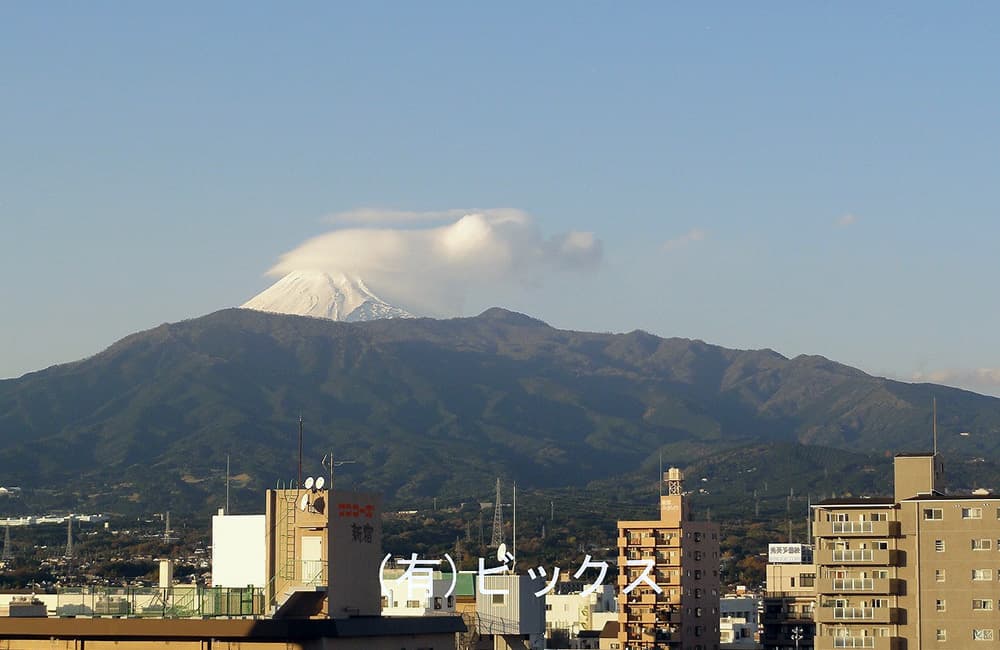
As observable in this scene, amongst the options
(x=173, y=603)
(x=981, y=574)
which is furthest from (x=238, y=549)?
(x=981, y=574)

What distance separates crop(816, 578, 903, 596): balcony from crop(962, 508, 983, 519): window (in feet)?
19.8

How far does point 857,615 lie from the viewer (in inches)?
4717

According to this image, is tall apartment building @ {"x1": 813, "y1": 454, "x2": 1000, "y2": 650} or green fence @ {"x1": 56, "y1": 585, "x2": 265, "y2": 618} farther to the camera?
tall apartment building @ {"x1": 813, "y1": 454, "x2": 1000, "y2": 650}

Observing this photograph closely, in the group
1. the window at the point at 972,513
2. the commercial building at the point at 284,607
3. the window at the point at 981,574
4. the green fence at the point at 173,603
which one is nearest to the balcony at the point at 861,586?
the window at the point at 981,574

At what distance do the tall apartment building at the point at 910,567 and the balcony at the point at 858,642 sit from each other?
0.06m

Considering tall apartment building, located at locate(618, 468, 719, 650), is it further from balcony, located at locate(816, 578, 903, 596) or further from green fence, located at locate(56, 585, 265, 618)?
green fence, located at locate(56, 585, 265, 618)

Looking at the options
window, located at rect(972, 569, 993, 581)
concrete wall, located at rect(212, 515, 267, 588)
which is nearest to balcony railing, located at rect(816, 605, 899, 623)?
window, located at rect(972, 569, 993, 581)

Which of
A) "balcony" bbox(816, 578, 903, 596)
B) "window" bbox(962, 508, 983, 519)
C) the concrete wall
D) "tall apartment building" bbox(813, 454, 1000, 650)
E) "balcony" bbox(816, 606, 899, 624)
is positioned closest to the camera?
the concrete wall

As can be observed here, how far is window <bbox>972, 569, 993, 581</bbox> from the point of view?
376 ft

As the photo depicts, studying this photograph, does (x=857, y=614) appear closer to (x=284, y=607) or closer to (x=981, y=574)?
(x=981, y=574)

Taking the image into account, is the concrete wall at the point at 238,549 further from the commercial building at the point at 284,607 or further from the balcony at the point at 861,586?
the balcony at the point at 861,586

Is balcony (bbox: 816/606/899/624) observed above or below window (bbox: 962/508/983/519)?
below

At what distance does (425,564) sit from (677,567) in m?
25.1

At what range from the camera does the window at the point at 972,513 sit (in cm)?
11519
